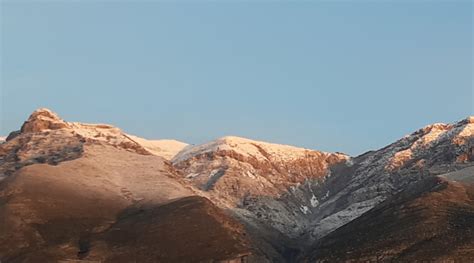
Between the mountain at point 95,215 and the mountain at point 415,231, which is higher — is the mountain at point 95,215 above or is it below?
above

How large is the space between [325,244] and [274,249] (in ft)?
79.5

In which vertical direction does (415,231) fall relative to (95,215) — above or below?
below

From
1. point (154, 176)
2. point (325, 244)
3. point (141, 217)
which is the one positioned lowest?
point (325, 244)

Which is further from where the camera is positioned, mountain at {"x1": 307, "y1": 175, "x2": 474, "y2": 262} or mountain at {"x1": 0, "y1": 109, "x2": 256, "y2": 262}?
mountain at {"x1": 0, "y1": 109, "x2": 256, "y2": 262}

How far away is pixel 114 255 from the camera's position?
134875 mm

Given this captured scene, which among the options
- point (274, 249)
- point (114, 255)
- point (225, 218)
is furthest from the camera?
point (274, 249)

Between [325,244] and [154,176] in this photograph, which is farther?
[154,176]

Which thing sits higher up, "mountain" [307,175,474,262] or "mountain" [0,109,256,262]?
"mountain" [0,109,256,262]

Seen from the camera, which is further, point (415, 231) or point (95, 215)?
point (95, 215)

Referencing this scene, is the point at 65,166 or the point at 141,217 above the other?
the point at 65,166

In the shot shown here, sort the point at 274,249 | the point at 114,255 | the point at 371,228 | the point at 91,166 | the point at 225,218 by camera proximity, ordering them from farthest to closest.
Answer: the point at 91,166 < the point at 274,249 < the point at 225,218 < the point at 371,228 < the point at 114,255

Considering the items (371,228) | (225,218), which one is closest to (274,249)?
(225,218)

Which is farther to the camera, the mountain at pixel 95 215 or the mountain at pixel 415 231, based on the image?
the mountain at pixel 95 215

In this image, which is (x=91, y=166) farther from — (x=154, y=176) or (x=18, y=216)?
(x=18, y=216)
